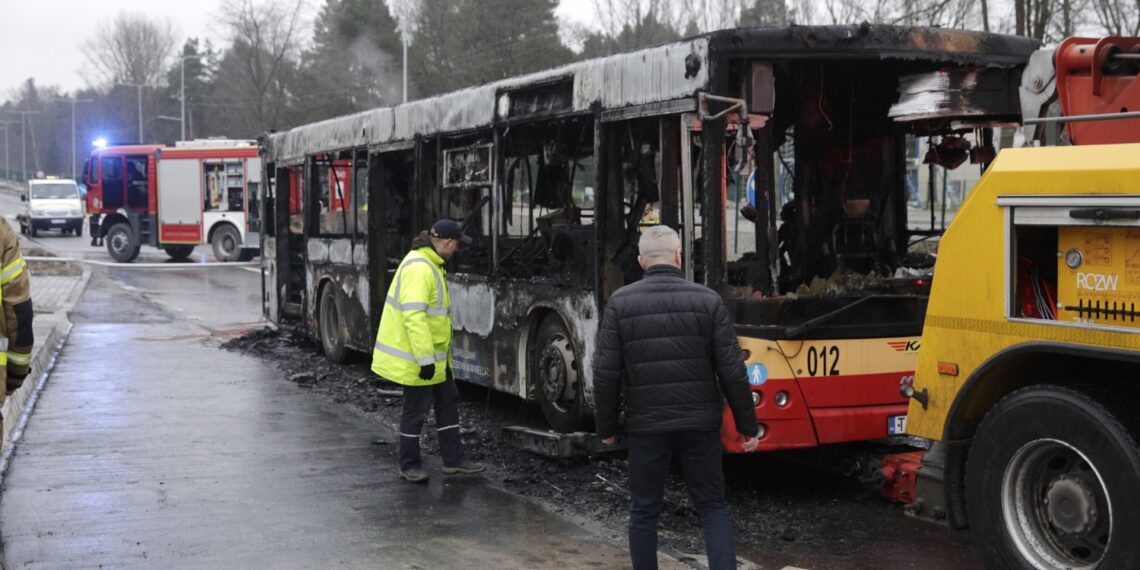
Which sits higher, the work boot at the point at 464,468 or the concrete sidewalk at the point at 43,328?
the concrete sidewalk at the point at 43,328

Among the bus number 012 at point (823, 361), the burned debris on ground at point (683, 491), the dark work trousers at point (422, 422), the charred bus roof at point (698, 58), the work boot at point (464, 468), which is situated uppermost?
the charred bus roof at point (698, 58)

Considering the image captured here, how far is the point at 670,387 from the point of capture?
17.0ft

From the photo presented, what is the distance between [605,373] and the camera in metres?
5.24

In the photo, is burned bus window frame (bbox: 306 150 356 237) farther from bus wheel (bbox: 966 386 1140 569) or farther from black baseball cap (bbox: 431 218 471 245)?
bus wheel (bbox: 966 386 1140 569)

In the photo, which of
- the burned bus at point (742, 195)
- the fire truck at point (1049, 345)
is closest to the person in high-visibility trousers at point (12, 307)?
the burned bus at point (742, 195)

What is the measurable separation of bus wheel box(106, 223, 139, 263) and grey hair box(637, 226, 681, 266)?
30.5 meters

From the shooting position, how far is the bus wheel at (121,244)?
33.6 m

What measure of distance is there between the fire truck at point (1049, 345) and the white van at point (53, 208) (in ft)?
158

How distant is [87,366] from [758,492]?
27.6 ft

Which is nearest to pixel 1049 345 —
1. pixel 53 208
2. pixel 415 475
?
pixel 415 475

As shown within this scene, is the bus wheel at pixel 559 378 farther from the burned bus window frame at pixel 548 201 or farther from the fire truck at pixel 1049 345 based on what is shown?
the fire truck at pixel 1049 345

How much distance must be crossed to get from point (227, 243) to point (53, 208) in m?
19.2

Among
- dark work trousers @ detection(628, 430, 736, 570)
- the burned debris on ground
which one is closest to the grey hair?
dark work trousers @ detection(628, 430, 736, 570)

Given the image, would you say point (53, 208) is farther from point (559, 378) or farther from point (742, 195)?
point (742, 195)
